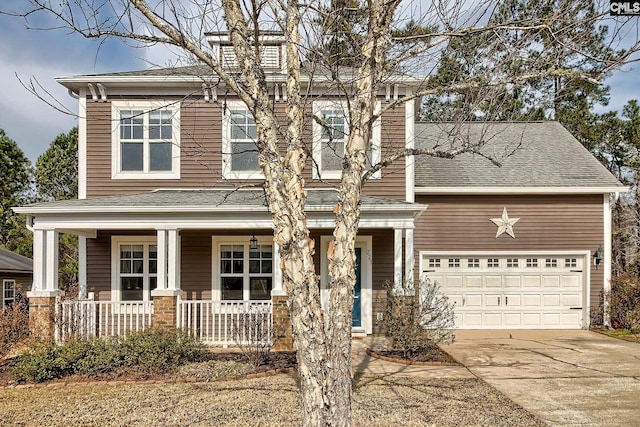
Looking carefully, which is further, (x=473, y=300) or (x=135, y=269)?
(x=473, y=300)

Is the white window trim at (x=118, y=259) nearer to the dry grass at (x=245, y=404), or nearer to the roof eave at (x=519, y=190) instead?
the dry grass at (x=245, y=404)

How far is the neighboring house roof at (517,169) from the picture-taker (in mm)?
12344

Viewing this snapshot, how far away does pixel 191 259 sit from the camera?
11.6m

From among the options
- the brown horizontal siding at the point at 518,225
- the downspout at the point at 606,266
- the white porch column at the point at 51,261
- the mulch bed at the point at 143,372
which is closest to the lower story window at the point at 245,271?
the mulch bed at the point at 143,372

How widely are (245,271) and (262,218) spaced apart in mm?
2214

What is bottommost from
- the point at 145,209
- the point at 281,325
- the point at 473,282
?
the point at 281,325

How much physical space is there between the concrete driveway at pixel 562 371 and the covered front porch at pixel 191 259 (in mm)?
2339

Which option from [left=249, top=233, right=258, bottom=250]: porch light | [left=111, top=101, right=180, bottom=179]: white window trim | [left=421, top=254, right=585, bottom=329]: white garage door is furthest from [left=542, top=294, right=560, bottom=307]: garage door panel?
[left=111, top=101, right=180, bottom=179]: white window trim

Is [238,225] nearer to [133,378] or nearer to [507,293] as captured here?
[133,378]

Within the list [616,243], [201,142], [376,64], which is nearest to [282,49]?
[201,142]

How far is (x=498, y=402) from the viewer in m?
6.30

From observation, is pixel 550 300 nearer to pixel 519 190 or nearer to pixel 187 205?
pixel 519 190

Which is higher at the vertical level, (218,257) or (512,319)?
(218,257)

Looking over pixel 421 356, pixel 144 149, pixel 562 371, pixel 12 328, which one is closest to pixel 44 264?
pixel 12 328
